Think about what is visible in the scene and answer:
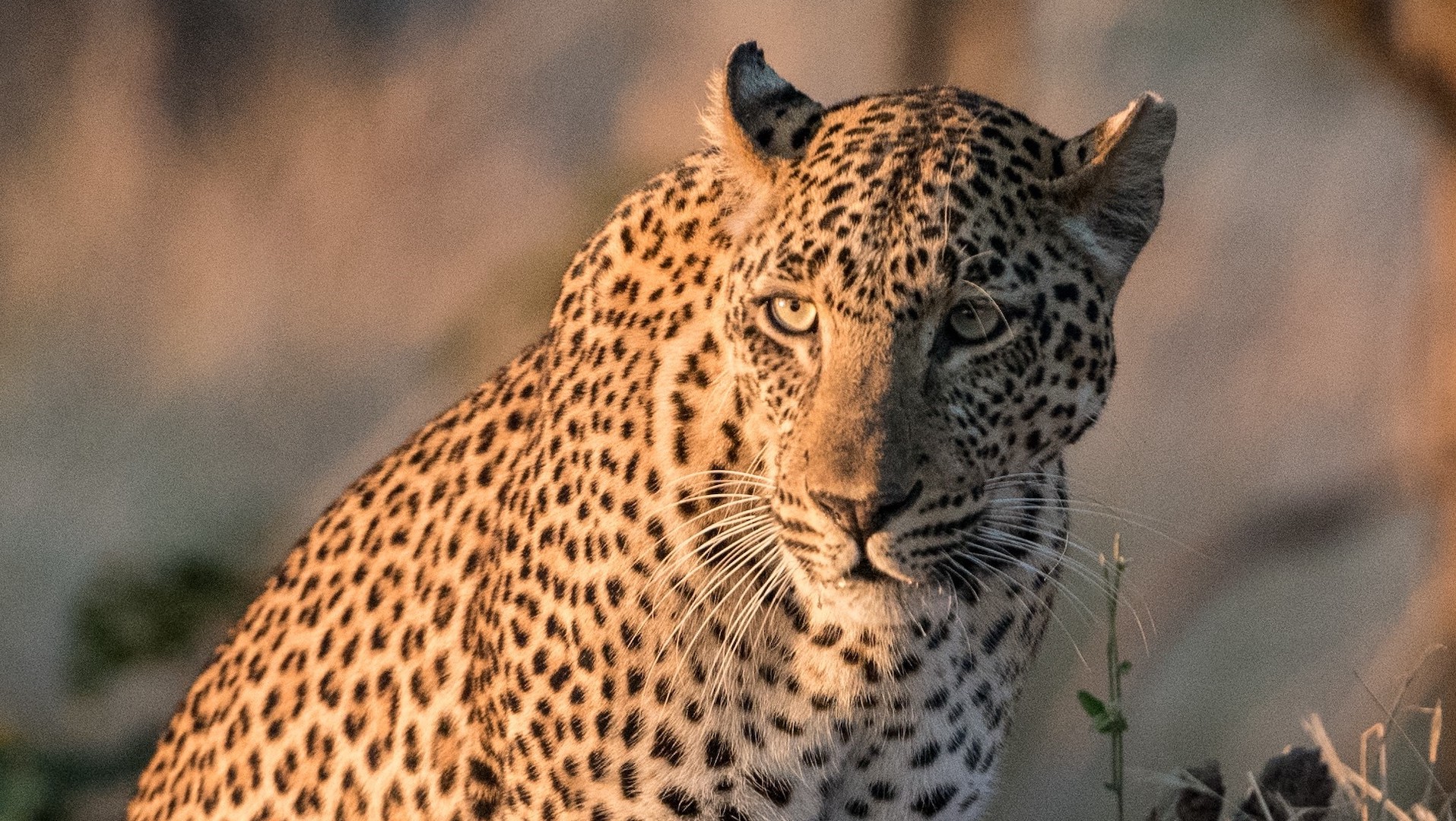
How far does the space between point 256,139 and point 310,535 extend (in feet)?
10.2

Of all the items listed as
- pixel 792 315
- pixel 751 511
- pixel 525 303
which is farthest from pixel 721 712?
pixel 525 303

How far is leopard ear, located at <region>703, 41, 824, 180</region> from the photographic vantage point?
109 inches

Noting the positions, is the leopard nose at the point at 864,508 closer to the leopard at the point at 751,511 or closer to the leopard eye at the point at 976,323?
the leopard at the point at 751,511

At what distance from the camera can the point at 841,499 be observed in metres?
2.54

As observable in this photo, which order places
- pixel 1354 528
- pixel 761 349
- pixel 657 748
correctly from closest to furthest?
pixel 761 349, pixel 657 748, pixel 1354 528

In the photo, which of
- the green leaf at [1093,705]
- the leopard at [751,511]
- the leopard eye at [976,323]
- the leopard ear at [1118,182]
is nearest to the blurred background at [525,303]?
the green leaf at [1093,705]

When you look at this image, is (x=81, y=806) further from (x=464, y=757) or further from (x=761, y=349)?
(x=761, y=349)

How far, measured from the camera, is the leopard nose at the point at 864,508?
2.53 meters

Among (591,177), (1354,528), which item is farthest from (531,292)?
(1354,528)

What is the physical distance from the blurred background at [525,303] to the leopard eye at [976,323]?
10.9ft

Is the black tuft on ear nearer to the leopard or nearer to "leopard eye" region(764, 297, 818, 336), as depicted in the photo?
the leopard

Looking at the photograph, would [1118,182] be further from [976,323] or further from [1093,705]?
[1093,705]

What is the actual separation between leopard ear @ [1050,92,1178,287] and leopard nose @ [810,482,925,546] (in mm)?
548

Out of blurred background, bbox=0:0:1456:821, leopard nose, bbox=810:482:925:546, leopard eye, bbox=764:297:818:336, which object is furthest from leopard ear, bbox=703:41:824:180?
blurred background, bbox=0:0:1456:821
